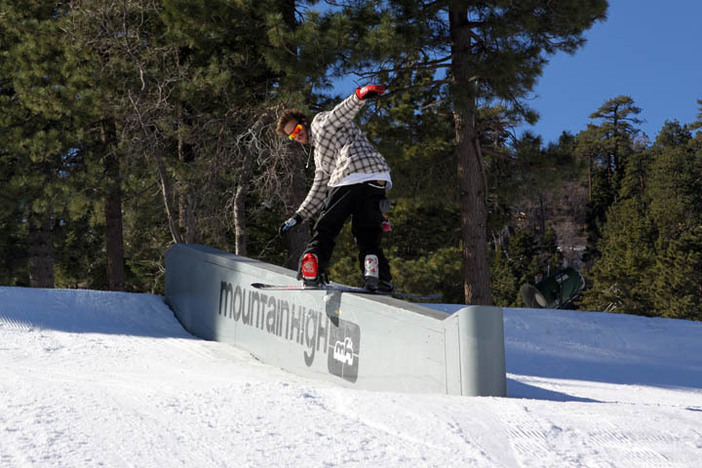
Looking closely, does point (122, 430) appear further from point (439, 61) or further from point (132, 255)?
point (132, 255)

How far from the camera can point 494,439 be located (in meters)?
2.76

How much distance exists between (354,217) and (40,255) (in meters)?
16.1

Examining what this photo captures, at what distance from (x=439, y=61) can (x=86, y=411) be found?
11.3 meters

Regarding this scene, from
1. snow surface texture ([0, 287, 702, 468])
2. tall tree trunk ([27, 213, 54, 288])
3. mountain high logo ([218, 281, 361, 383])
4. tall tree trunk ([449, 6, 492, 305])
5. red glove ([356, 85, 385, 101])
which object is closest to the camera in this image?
snow surface texture ([0, 287, 702, 468])

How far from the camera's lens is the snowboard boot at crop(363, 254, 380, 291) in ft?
15.8

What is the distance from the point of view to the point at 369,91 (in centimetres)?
430

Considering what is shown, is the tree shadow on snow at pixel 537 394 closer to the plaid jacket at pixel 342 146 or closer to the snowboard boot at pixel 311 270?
the snowboard boot at pixel 311 270

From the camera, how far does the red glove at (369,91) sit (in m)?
4.25

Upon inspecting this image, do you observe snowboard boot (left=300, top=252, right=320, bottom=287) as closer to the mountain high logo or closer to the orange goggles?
the mountain high logo

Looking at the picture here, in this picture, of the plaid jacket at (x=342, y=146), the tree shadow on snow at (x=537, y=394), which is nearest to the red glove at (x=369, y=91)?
the plaid jacket at (x=342, y=146)

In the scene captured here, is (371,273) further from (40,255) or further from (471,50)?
(40,255)

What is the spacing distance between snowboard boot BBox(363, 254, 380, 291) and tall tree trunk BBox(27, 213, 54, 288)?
15.7m

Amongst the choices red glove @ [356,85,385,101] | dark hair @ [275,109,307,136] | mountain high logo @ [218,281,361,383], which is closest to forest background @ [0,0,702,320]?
mountain high logo @ [218,281,361,383]

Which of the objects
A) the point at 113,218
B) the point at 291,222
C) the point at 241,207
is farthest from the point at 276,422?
the point at 113,218
